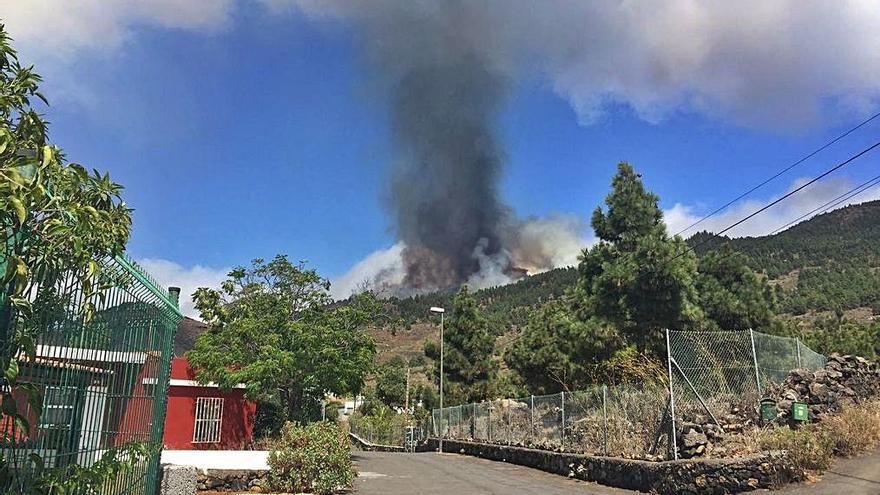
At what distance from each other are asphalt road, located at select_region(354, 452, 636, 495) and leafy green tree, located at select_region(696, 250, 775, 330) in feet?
25.4

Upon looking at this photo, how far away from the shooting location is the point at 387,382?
6106 centimetres

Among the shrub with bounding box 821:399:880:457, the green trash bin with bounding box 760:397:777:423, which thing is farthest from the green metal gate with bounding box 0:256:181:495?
the shrub with bounding box 821:399:880:457

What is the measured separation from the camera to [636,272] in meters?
20.3

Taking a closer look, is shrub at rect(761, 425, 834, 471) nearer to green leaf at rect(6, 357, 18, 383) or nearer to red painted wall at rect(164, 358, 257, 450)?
green leaf at rect(6, 357, 18, 383)

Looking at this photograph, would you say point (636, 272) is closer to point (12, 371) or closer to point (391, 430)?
point (12, 371)

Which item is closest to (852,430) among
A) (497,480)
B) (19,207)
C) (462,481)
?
(497,480)

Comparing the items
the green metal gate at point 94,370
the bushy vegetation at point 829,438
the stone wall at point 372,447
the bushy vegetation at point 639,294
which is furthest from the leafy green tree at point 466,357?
the green metal gate at point 94,370

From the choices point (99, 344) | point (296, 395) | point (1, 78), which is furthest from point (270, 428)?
point (1, 78)

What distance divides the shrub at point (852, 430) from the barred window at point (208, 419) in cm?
2041

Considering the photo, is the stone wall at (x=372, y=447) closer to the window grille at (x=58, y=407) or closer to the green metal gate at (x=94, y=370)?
the green metal gate at (x=94, y=370)

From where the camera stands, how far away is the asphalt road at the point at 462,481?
15078 millimetres

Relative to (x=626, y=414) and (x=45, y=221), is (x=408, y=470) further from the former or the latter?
(x=45, y=221)

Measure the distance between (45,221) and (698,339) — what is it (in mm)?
15113

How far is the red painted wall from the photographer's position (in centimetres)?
2312
